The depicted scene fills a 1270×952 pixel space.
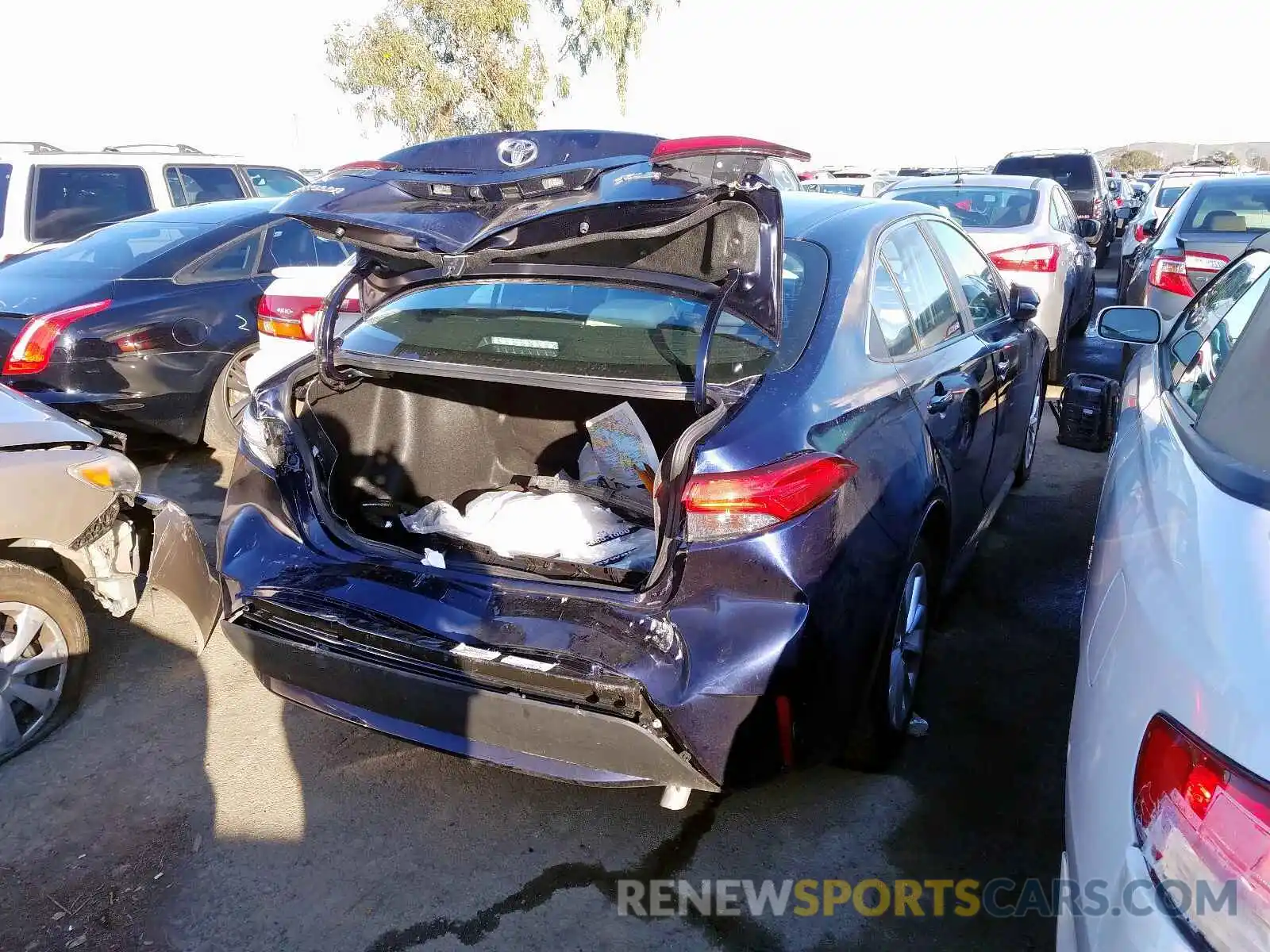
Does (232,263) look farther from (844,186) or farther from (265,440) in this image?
(844,186)

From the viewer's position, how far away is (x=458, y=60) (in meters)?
20.9

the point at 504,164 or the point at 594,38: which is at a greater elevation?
the point at 594,38

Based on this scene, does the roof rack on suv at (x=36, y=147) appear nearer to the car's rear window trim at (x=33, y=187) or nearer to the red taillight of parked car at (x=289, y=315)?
the car's rear window trim at (x=33, y=187)

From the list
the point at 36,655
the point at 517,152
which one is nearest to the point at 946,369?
the point at 517,152

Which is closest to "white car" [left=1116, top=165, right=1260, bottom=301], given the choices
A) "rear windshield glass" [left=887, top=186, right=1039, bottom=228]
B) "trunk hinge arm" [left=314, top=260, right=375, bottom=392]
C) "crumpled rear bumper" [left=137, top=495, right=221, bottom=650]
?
"rear windshield glass" [left=887, top=186, right=1039, bottom=228]

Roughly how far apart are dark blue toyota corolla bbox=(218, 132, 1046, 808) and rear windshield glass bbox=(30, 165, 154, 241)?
6319 millimetres

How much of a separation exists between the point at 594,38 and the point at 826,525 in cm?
2232

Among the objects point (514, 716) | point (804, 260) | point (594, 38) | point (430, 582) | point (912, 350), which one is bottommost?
point (514, 716)

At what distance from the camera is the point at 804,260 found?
2807mm

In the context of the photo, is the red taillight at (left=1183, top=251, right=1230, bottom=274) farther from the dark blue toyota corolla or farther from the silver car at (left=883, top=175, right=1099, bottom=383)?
the dark blue toyota corolla

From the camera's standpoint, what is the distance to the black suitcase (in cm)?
476

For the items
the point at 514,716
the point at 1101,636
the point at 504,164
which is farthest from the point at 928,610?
the point at 504,164

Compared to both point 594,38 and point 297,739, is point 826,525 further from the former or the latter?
point 594,38

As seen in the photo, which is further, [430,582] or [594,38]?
[594,38]
